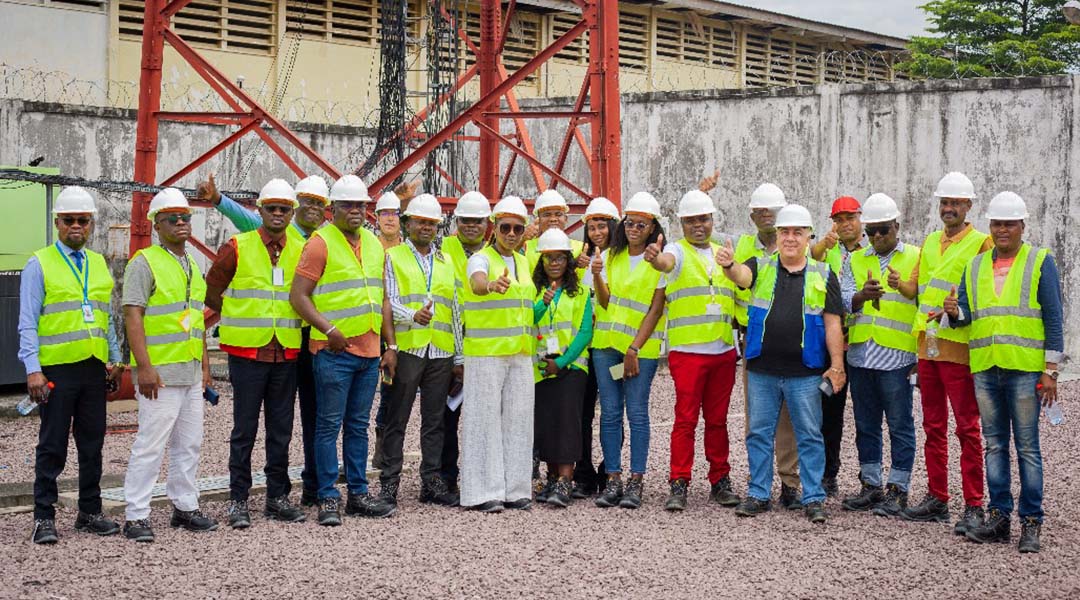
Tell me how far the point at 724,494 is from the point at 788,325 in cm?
123

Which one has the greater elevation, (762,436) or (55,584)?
(762,436)

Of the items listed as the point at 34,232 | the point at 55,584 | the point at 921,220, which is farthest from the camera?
the point at 921,220

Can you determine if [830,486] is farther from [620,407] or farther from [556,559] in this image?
[556,559]

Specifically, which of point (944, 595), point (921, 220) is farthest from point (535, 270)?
point (921, 220)

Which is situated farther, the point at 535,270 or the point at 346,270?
the point at 535,270

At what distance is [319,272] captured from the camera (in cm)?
782

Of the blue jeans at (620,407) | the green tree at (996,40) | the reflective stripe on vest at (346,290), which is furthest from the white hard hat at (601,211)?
the green tree at (996,40)

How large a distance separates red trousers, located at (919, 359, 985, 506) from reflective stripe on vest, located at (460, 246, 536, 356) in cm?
247

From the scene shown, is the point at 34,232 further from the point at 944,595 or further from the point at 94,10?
the point at 944,595

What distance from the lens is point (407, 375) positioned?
8.31 metres

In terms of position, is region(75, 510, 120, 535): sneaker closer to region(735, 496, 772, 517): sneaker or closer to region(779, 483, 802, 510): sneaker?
region(735, 496, 772, 517): sneaker

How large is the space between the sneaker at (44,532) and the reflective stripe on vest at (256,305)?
137cm

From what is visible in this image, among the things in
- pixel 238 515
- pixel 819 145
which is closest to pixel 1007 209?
pixel 238 515

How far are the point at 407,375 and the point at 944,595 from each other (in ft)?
11.5
